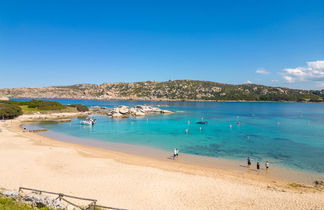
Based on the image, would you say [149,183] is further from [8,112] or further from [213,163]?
[8,112]

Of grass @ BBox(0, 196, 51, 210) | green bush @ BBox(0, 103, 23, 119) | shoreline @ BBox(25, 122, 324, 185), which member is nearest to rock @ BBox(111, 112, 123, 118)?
green bush @ BBox(0, 103, 23, 119)

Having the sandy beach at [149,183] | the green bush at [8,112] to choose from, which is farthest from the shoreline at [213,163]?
the green bush at [8,112]

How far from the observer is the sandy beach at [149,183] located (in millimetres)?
13117

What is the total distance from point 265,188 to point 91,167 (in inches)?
605

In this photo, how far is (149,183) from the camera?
16203 mm

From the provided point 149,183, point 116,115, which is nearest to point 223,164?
point 149,183

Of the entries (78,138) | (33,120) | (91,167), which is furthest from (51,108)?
(91,167)

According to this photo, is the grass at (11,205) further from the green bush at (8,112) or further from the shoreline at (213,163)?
the green bush at (8,112)

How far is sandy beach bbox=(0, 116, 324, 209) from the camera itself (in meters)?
13.1

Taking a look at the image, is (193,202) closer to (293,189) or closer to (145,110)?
(293,189)

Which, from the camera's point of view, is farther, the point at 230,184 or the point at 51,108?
the point at 51,108

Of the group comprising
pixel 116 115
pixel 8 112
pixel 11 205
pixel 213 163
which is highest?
pixel 11 205

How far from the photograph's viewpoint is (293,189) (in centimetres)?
1582

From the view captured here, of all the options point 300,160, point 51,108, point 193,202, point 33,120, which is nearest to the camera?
point 193,202
